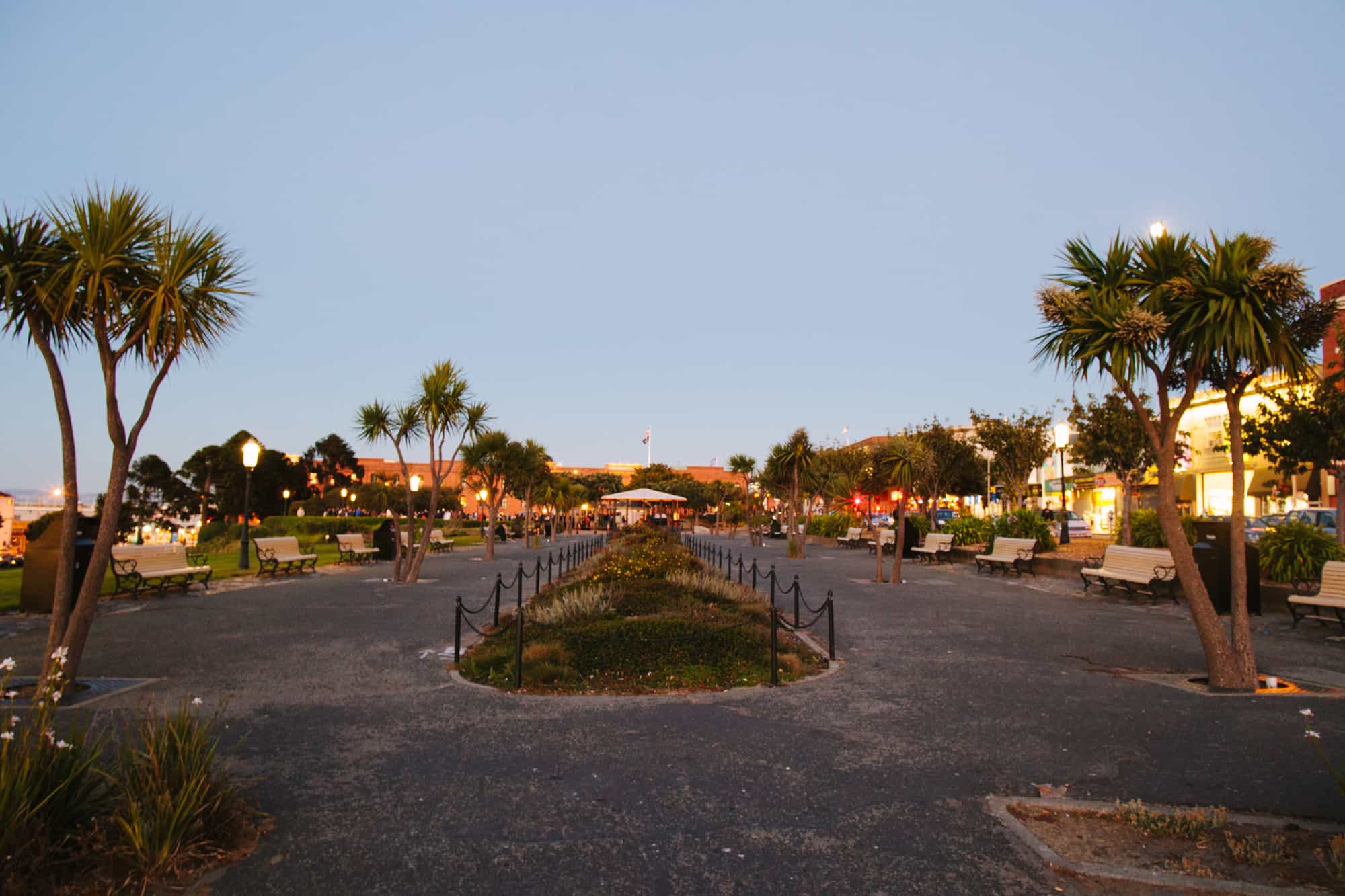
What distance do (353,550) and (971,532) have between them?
19119mm

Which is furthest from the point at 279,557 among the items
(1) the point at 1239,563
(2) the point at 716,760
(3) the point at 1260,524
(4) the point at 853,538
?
(3) the point at 1260,524

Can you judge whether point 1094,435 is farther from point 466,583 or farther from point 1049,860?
point 1049,860

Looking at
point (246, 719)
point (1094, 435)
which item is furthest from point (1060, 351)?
point (1094, 435)

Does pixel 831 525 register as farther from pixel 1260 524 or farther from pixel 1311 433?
pixel 1311 433

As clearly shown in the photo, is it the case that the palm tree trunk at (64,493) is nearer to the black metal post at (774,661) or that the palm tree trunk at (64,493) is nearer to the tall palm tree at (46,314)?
the tall palm tree at (46,314)

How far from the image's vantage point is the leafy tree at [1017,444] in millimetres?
28922

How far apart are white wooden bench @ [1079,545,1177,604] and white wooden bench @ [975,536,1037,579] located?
10.2 ft

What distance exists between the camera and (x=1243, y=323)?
7039 millimetres

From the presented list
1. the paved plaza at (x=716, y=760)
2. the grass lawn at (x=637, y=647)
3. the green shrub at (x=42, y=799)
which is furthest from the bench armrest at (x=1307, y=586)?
the green shrub at (x=42, y=799)

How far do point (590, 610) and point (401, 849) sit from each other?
23.7 ft

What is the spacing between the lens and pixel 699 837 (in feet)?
13.3

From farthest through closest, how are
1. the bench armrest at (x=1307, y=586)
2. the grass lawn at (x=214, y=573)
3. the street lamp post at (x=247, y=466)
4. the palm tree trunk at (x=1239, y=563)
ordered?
the street lamp post at (x=247, y=466), the grass lawn at (x=214, y=573), the bench armrest at (x=1307, y=586), the palm tree trunk at (x=1239, y=563)

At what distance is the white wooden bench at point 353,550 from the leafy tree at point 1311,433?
73.0ft

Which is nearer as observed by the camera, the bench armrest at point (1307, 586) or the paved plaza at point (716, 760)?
the paved plaza at point (716, 760)
